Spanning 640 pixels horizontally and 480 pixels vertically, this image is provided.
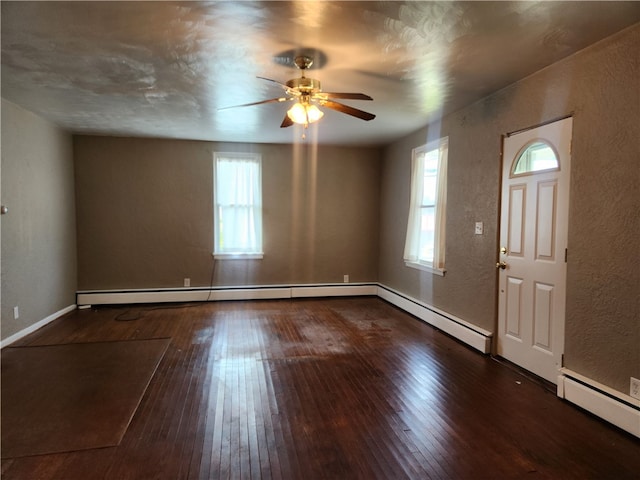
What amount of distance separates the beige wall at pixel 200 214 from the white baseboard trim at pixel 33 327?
1.78 ft

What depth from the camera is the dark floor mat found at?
2270mm

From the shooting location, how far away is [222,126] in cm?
496

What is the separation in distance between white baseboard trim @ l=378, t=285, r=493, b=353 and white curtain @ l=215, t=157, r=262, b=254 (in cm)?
246

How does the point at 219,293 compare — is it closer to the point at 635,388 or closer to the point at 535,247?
the point at 535,247

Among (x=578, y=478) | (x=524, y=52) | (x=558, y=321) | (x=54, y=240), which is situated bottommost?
(x=578, y=478)

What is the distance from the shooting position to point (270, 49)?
2678 mm

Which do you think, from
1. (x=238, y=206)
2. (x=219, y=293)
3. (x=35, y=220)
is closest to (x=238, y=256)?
(x=219, y=293)

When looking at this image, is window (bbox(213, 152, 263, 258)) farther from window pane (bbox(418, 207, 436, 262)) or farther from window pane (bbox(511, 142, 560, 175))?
window pane (bbox(511, 142, 560, 175))

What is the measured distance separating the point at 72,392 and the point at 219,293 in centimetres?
320

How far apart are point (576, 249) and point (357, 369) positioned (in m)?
1.99

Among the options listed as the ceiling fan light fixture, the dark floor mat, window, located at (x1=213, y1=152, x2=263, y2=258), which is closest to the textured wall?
the dark floor mat

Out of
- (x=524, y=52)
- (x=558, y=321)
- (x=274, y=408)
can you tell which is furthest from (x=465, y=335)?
(x=524, y=52)

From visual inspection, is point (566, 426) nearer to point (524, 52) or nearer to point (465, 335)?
point (465, 335)

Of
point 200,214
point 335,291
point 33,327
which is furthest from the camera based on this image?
point 335,291
